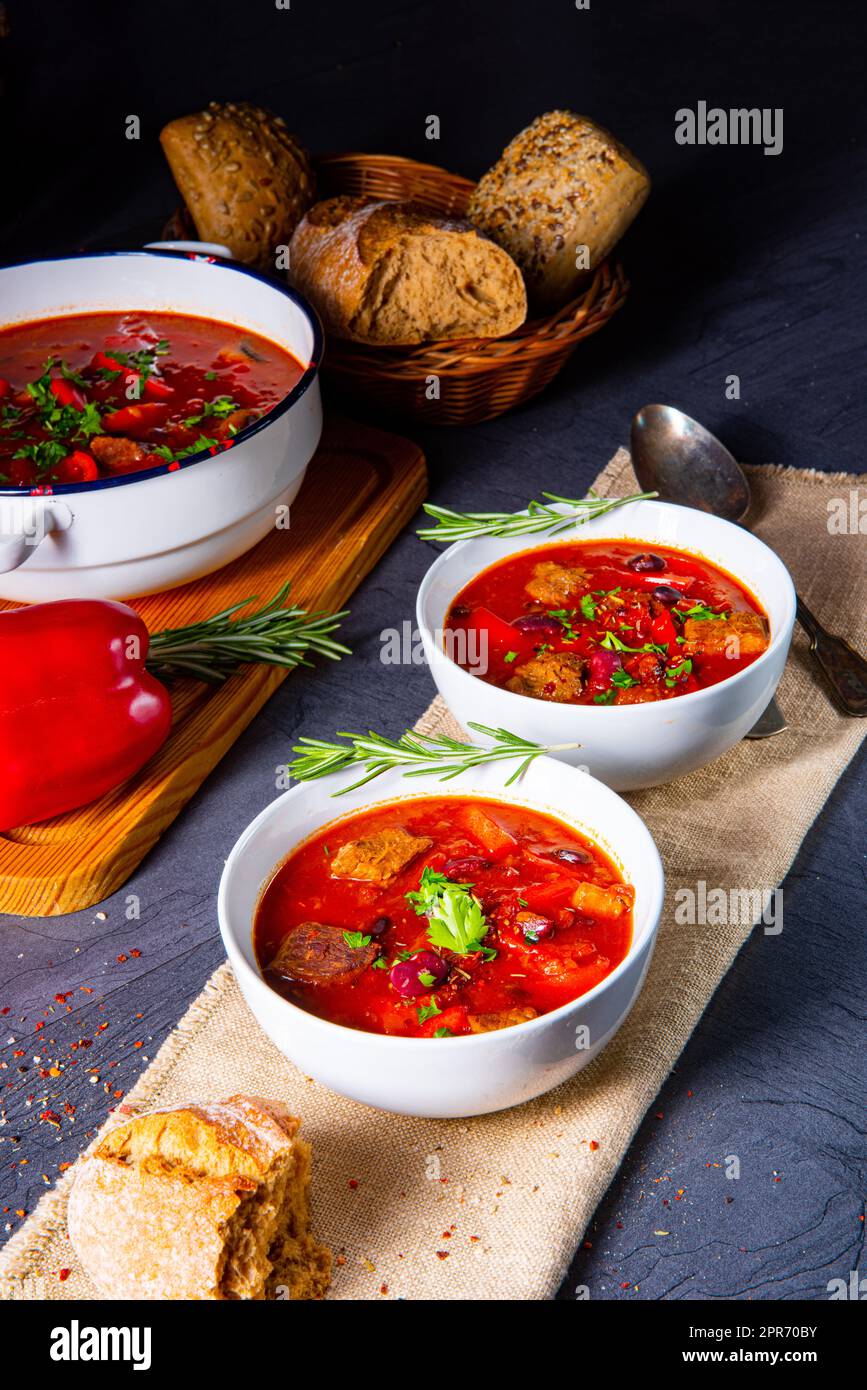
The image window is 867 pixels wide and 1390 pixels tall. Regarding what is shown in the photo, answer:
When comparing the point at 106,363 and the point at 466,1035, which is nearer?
the point at 466,1035

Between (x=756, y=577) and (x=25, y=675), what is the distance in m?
1.52

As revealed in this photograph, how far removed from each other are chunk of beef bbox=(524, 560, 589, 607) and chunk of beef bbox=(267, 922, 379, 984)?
100cm

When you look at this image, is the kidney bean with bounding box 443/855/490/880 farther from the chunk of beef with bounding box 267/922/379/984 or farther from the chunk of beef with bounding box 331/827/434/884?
the chunk of beef with bounding box 267/922/379/984

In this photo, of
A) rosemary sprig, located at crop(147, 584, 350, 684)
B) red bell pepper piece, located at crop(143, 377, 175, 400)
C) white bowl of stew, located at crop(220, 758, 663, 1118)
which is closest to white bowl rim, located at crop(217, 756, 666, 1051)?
white bowl of stew, located at crop(220, 758, 663, 1118)

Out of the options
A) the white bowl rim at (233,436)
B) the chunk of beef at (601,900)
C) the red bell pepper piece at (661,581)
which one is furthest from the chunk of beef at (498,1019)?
the white bowl rim at (233,436)

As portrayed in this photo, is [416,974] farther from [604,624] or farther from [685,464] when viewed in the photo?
[685,464]

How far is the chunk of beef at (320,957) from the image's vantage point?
2268mm

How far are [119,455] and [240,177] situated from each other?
1183 mm

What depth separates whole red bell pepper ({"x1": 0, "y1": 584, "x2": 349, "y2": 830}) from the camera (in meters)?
2.80

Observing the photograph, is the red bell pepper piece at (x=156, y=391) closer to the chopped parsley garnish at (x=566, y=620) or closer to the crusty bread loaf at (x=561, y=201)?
the crusty bread loaf at (x=561, y=201)

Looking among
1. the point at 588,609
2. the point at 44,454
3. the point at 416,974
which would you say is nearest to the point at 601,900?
the point at 416,974

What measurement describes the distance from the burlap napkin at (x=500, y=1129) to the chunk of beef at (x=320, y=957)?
0.26 m

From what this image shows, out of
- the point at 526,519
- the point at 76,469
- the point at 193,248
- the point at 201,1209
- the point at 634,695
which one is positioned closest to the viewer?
the point at 201,1209

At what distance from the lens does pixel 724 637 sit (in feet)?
9.51
